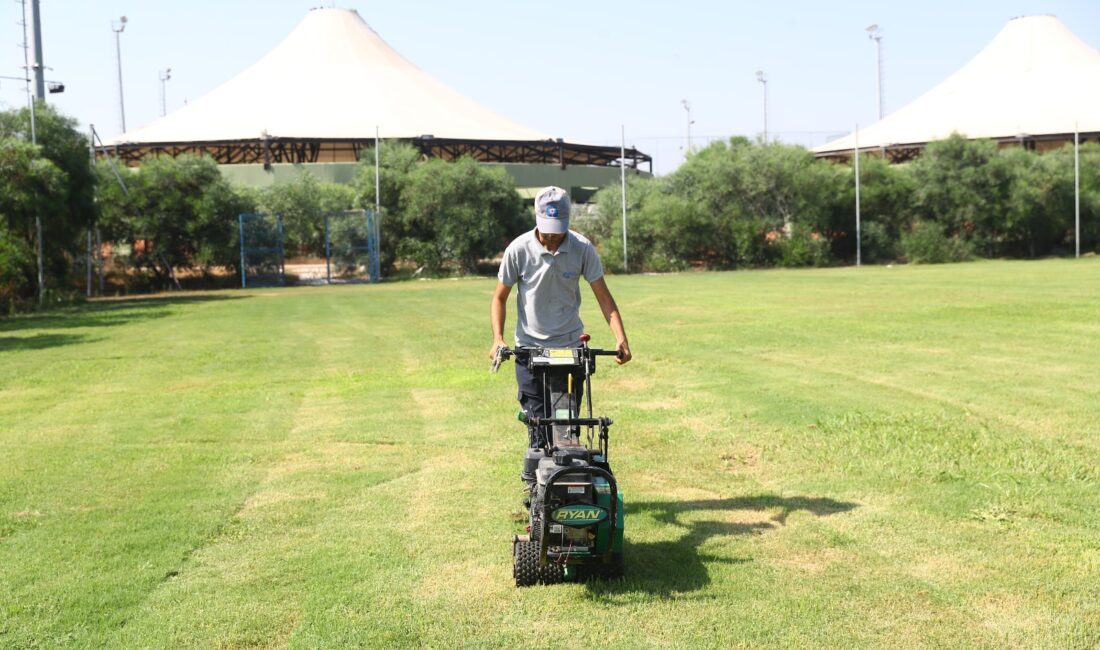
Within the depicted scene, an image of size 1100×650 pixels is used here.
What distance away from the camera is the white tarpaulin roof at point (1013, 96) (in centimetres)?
7562

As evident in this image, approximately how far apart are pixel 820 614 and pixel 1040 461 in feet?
12.8

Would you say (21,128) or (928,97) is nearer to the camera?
(21,128)

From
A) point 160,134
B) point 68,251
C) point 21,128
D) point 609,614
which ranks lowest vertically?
point 609,614

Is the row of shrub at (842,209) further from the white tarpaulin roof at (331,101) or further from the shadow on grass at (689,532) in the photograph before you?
the shadow on grass at (689,532)

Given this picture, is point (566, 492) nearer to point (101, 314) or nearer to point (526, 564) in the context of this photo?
point (526, 564)

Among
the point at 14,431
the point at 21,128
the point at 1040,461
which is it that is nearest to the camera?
the point at 1040,461

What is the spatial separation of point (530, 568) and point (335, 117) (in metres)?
67.7

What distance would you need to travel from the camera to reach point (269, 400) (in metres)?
13.1

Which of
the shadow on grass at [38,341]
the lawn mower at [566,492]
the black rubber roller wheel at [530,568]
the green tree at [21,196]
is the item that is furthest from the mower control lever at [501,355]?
the green tree at [21,196]

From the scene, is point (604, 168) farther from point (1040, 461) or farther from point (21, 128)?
point (1040, 461)

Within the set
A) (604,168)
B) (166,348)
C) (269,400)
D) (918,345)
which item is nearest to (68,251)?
(166,348)

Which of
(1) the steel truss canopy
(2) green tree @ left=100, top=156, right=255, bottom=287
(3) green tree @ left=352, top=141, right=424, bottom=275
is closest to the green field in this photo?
(2) green tree @ left=100, top=156, right=255, bottom=287

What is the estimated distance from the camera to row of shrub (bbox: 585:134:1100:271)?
53781mm

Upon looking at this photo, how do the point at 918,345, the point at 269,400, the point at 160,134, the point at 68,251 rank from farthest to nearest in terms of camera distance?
1. the point at 160,134
2. the point at 68,251
3. the point at 918,345
4. the point at 269,400
